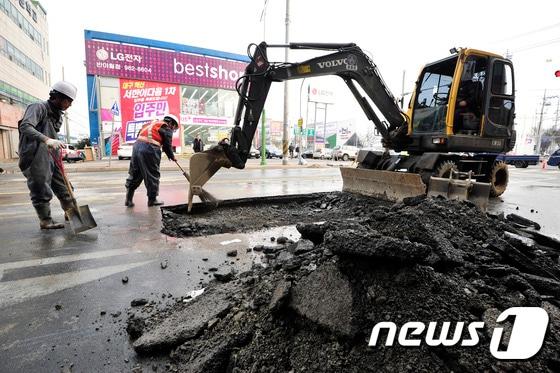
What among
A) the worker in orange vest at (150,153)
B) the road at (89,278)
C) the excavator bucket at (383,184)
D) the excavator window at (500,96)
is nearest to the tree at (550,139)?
the excavator window at (500,96)

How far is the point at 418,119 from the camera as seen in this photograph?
672 cm

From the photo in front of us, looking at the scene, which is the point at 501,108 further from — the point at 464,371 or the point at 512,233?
the point at 464,371

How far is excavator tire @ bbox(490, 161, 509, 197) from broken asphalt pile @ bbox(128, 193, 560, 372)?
617 centimetres

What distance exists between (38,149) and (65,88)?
926 mm

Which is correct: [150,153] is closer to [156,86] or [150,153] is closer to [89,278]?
[89,278]

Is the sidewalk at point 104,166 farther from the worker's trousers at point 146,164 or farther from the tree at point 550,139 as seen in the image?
the tree at point 550,139

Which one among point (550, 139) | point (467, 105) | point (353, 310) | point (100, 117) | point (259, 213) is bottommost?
point (259, 213)

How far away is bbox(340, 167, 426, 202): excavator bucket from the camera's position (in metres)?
5.67

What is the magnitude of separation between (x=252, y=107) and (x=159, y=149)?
2.06m

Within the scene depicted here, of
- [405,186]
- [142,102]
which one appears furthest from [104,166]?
[405,186]

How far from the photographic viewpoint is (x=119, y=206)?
6074 mm

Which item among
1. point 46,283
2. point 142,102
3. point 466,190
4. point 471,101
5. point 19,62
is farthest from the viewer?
point 19,62

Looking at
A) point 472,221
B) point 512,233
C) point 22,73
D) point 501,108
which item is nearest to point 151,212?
point 472,221

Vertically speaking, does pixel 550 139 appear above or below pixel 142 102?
below
